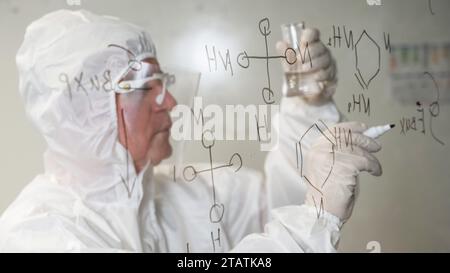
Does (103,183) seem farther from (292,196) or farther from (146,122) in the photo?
(292,196)

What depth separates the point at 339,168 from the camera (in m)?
1.14

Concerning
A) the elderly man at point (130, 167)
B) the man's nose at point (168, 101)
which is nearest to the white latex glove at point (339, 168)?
the elderly man at point (130, 167)

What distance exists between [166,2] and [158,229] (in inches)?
19.8

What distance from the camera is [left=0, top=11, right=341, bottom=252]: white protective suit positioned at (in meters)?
1.10

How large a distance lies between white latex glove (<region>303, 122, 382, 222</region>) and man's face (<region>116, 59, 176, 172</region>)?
0.32 metres

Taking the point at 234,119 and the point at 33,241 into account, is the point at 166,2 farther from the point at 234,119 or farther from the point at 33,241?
the point at 33,241

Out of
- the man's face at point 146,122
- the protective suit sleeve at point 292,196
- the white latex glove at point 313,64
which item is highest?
the white latex glove at point 313,64

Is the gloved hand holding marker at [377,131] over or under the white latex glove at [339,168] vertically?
over

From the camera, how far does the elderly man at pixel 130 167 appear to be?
110cm

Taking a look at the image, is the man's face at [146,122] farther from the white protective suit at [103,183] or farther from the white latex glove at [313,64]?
the white latex glove at [313,64]

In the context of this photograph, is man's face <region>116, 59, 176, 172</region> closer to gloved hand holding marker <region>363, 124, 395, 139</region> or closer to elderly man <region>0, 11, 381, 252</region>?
elderly man <region>0, 11, 381, 252</region>

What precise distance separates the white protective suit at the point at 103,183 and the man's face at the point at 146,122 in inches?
0.9

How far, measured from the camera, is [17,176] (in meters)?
1.20

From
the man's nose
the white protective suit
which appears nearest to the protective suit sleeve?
the white protective suit
